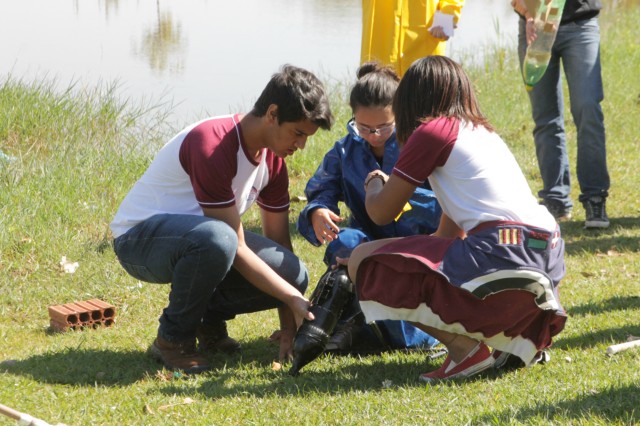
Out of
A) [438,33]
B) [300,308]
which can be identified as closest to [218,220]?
[300,308]

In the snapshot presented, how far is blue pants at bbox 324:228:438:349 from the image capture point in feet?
13.0

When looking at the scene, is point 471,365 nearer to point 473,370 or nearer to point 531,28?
point 473,370

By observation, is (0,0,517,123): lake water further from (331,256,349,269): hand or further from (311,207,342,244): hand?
(331,256,349,269): hand

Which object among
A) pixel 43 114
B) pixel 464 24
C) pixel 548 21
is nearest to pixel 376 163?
pixel 548 21

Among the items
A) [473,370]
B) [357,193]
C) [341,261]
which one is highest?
[357,193]

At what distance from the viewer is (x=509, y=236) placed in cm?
332

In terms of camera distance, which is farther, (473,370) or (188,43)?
(188,43)

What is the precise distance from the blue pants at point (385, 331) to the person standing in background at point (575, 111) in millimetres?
2447

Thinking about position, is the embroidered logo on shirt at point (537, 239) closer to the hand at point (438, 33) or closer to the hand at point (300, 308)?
the hand at point (300, 308)

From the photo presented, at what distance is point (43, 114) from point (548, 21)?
394 cm

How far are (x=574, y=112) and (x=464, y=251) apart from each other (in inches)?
126

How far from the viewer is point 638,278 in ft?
16.2

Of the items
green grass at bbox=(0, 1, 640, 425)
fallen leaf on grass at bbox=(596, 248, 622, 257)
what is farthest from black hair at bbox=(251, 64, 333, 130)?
fallen leaf on grass at bbox=(596, 248, 622, 257)

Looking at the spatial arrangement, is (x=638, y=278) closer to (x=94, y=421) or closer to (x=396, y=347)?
(x=396, y=347)
